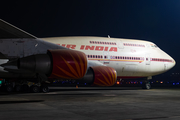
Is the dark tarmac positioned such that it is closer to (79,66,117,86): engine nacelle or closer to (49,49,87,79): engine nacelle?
(49,49,87,79): engine nacelle

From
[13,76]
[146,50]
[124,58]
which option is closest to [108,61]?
[124,58]

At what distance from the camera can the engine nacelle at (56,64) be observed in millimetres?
11219

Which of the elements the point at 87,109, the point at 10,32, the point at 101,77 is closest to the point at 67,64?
the point at 87,109

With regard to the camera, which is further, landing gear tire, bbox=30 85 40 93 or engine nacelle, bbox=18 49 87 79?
landing gear tire, bbox=30 85 40 93

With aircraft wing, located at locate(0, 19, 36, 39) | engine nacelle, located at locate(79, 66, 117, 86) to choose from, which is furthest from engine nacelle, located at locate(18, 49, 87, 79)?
engine nacelle, located at locate(79, 66, 117, 86)

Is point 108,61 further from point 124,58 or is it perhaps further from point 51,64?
point 51,64

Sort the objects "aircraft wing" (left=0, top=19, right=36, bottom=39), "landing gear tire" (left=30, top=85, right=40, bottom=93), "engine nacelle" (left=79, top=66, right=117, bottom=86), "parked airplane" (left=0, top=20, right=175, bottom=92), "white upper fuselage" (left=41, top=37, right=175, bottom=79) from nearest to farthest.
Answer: "aircraft wing" (left=0, top=19, right=36, bottom=39) → "parked airplane" (left=0, top=20, right=175, bottom=92) → "engine nacelle" (left=79, top=66, right=117, bottom=86) → "landing gear tire" (left=30, top=85, right=40, bottom=93) → "white upper fuselage" (left=41, top=37, right=175, bottom=79)

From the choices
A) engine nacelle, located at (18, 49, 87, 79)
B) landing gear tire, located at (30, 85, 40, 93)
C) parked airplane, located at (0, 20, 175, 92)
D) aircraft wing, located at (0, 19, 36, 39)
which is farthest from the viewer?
landing gear tire, located at (30, 85, 40, 93)

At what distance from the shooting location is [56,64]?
11.2 m

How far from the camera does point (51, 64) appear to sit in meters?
11.4

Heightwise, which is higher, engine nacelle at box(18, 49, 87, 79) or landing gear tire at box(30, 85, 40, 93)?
engine nacelle at box(18, 49, 87, 79)

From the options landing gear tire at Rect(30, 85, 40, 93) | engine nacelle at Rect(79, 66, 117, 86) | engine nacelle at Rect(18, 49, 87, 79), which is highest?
engine nacelle at Rect(18, 49, 87, 79)

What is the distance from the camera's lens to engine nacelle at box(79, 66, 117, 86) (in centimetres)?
1522

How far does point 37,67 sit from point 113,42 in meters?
13.7
